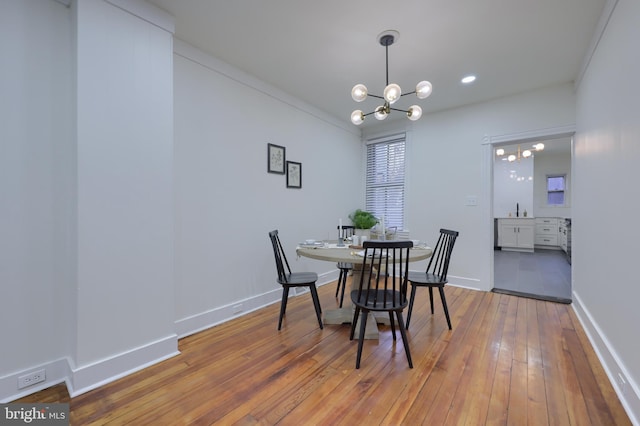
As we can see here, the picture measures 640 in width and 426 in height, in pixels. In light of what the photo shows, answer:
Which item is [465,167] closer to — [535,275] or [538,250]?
[535,275]

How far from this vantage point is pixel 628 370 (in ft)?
5.01

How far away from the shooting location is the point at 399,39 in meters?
2.36

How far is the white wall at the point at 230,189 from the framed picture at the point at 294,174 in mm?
75

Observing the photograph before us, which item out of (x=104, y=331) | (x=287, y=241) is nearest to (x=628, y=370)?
(x=287, y=241)

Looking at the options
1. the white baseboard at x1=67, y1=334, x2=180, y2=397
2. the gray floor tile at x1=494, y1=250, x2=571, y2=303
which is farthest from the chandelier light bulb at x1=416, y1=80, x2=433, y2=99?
the gray floor tile at x1=494, y1=250, x2=571, y2=303

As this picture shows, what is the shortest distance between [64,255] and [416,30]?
3.15 meters

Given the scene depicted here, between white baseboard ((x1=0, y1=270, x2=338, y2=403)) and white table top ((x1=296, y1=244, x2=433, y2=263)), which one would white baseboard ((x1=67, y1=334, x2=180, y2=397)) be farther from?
white table top ((x1=296, y1=244, x2=433, y2=263))

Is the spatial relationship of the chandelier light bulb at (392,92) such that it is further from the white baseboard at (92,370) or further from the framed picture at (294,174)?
the white baseboard at (92,370)

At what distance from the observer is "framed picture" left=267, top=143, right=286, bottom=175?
10.6ft

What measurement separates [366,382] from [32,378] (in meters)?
2.09

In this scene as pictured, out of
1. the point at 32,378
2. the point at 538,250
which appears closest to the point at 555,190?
the point at 538,250

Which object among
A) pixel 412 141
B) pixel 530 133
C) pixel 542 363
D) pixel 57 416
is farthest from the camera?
pixel 412 141

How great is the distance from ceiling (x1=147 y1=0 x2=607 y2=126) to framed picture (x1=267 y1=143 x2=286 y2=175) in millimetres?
777

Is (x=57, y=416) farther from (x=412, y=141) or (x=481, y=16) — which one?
(x=412, y=141)
